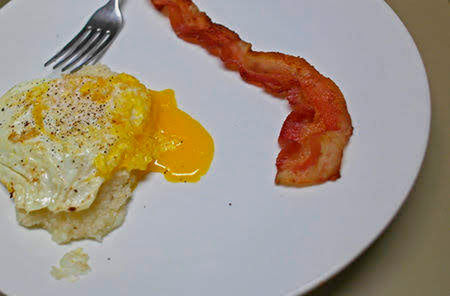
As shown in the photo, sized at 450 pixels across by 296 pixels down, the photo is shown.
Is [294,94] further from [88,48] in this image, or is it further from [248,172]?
[88,48]

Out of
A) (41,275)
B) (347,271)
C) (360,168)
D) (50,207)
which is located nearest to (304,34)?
(360,168)

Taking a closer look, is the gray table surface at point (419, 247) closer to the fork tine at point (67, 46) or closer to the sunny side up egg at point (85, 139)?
the sunny side up egg at point (85, 139)

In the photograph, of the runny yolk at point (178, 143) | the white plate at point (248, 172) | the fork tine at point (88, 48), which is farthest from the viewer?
the fork tine at point (88, 48)

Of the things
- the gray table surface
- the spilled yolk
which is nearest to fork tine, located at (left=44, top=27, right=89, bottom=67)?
the spilled yolk

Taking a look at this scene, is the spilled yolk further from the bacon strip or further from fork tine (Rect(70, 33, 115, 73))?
the bacon strip

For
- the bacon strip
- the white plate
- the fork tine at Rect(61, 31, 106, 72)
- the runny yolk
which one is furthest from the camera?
the fork tine at Rect(61, 31, 106, 72)

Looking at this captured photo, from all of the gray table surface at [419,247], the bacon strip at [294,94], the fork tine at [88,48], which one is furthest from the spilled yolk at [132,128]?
the gray table surface at [419,247]

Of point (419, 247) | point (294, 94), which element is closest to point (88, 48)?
point (294, 94)
